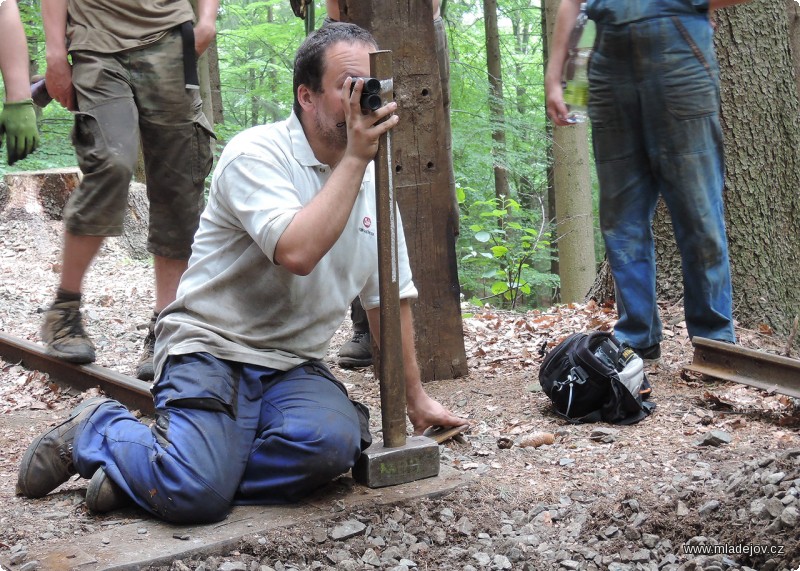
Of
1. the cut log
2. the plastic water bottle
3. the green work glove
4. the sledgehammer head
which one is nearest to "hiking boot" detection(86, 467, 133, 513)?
the sledgehammer head

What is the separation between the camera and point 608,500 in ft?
9.52

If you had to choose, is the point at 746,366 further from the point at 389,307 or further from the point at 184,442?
the point at 184,442

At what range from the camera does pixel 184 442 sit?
278cm

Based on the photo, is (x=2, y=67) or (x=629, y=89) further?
(x=629, y=89)

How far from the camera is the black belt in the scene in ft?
14.6

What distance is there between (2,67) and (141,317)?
351 centimetres

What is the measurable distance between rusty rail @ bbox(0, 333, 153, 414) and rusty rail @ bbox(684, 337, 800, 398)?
2588mm

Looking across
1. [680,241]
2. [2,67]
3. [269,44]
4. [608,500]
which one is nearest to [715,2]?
[680,241]

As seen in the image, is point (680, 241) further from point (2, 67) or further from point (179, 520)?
point (2, 67)

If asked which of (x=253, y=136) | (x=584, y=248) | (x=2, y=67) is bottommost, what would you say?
(x=584, y=248)

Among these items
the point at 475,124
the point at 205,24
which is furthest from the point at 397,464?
the point at 475,124

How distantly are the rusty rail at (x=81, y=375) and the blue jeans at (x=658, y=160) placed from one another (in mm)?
2375

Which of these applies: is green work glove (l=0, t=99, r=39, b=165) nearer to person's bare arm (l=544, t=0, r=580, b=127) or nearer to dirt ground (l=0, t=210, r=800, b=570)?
dirt ground (l=0, t=210, r=800, b=570)

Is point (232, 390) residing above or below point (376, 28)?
below
